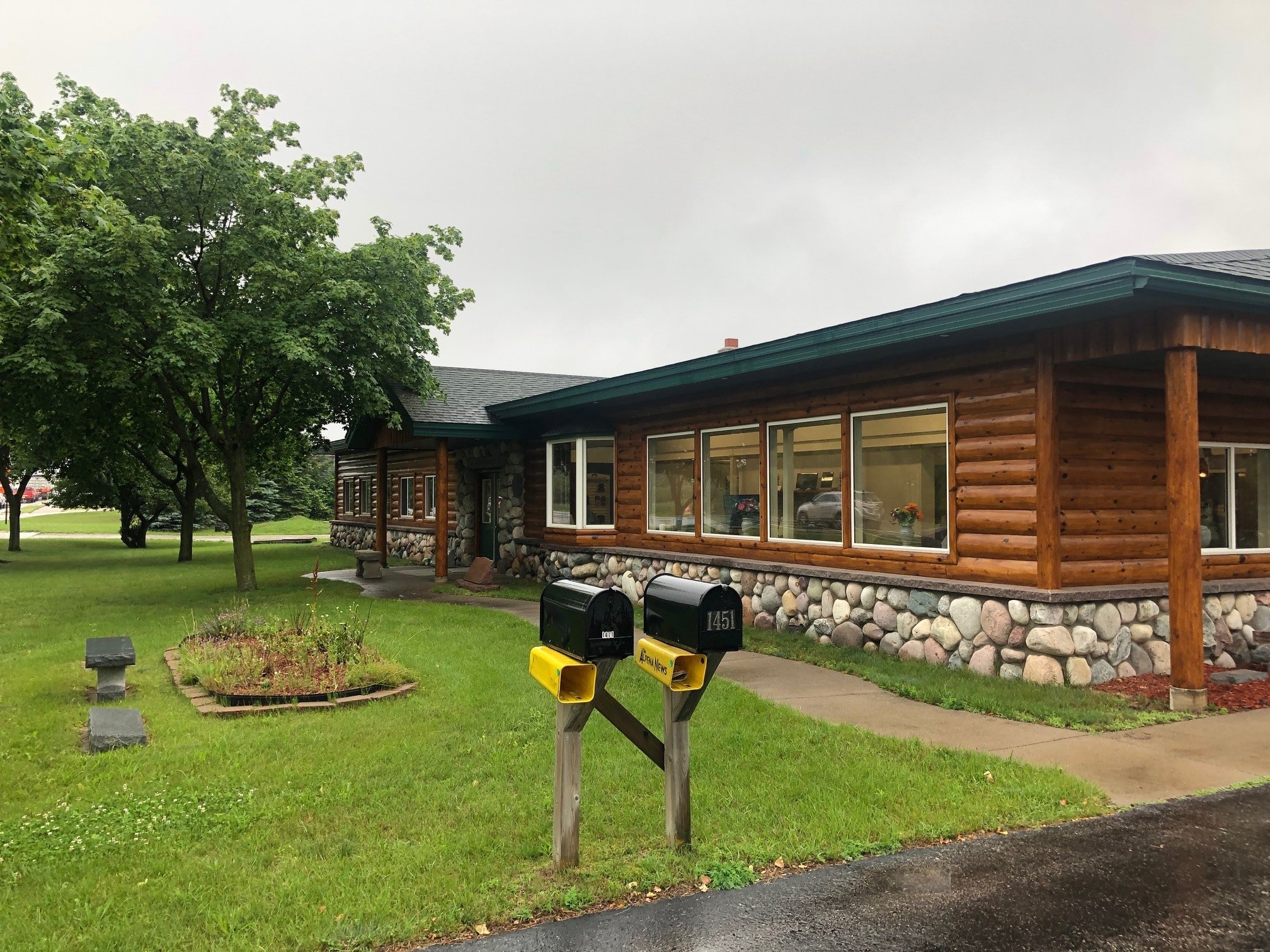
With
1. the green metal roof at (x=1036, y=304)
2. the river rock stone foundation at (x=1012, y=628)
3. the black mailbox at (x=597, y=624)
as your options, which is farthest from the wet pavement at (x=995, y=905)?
the green metal roof at (x=1036, y=304)

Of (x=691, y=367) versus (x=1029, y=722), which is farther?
(x=691, y=367)

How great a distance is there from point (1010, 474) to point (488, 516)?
1429cm

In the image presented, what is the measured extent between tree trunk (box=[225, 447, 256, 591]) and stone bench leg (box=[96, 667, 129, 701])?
8369 mm

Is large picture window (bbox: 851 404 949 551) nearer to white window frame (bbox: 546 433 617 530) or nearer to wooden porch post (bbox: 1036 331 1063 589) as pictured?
wooden porch post (bbox: 1036 331 1063 589)

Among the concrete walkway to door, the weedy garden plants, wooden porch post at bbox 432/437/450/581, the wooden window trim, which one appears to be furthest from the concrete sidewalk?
wooden porch post at bbox 432/437/450/581

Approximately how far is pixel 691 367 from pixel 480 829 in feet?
27.2

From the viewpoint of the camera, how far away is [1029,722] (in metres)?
6.55

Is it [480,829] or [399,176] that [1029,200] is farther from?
[480,829]

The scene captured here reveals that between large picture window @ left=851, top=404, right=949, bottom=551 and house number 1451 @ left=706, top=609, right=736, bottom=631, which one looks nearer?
house number 1451 @ left=706, top=609, right=736, bottom=631

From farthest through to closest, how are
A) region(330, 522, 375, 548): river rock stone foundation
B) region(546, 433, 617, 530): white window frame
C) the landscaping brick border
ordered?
region(330, 522, 375, 548): river rock stone foundation, region(546, 433, 617, 530): white window frame, the landscaping brick border

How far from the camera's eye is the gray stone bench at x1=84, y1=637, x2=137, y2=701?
741 cm

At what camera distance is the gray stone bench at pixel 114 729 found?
5.95 m

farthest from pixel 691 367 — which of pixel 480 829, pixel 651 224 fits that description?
pixel 651 224

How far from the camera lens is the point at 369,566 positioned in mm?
19188
